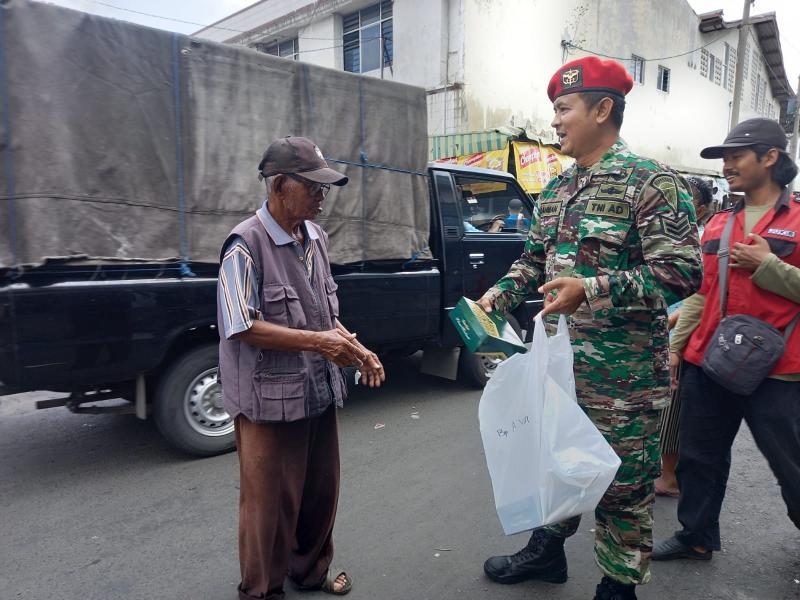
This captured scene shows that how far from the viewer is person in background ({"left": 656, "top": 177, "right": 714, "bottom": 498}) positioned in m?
3.00

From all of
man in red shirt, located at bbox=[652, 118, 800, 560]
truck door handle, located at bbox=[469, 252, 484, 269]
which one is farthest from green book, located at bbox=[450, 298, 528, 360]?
truck door handle, located at bbox=[469, 252, 484, 269]

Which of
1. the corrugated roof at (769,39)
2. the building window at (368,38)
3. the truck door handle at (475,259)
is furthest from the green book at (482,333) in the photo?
the corrugated roof at (769,39)

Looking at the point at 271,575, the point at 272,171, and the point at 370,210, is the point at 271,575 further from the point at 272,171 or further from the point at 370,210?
the point at 370,210

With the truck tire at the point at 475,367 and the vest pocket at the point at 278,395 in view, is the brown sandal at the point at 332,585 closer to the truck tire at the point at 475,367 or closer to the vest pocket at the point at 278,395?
the vest pocket at the point at 278,395

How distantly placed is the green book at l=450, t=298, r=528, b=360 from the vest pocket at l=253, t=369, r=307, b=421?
0.60 meters

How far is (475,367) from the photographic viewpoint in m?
5.07

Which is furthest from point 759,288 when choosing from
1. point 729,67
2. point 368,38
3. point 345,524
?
point 729,67

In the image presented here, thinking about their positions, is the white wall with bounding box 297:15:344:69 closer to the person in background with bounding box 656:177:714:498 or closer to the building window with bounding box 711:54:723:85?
the person in background with bounding box 656:177:714:498

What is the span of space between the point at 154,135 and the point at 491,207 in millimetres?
3053

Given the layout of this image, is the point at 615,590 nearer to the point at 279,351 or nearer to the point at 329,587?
the point at 329,587

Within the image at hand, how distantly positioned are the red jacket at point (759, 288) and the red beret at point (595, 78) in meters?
0.86

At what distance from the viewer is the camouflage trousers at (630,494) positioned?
197cm

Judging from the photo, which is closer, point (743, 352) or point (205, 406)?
point (743, 352)

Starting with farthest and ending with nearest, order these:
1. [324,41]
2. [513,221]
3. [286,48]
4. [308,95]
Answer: [286,48] → [324,41] → [513,221] → [308,95]
